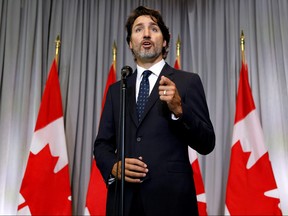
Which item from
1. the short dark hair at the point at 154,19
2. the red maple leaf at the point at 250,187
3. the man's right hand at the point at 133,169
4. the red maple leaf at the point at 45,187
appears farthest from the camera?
the red maple leaf at the point at 45,187

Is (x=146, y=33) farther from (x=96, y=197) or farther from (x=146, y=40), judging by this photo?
(x=96, y=197)

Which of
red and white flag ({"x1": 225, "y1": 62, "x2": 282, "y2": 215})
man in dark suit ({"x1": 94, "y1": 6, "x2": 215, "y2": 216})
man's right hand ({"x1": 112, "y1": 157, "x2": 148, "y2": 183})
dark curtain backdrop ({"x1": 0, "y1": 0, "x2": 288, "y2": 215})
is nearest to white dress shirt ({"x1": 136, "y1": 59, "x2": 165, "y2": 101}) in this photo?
man in dark suit ({"x1": 94, "y1": 6, "x2": 215, "y2": 216})

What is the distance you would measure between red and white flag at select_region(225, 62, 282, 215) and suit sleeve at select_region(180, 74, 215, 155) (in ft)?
5.78

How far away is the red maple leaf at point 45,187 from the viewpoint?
3.21m

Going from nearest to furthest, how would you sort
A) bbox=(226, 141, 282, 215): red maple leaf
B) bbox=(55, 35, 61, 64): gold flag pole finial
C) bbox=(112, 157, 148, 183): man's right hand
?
bbox=(112, 157, 148, 183): man's right hand, bbox=(226, 141, 282, 215): red maple leaf, bbox=(55, 35, 61, 64): gold flag pole finial

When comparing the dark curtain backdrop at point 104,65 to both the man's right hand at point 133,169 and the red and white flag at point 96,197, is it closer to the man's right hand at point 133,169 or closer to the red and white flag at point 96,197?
the red and white flag at point 96,197

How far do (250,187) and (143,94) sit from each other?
1893 millimetres

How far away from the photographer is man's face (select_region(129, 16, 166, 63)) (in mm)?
1718

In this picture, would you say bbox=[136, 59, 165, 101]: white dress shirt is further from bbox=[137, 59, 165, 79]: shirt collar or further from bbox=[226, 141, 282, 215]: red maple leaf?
bbox=[226, 141, 282, 215]: red maple leaf

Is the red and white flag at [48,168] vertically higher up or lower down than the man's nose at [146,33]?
lower down

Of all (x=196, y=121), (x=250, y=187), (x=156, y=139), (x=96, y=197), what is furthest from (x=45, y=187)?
(x=196, y=121)

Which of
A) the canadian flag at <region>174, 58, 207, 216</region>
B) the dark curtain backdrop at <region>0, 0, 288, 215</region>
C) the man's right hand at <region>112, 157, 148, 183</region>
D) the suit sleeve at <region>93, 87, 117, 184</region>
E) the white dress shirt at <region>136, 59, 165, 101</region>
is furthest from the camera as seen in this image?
the dark curtain backdrop at <region>0, 0, 288, 215</region>

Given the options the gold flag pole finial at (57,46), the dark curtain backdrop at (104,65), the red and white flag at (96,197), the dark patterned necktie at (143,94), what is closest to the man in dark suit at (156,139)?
the dark patterned necktie at (143,94)

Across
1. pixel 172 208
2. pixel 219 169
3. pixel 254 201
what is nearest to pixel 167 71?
pixel 172 208
